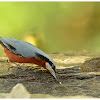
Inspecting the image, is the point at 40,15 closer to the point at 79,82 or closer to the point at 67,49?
the point at 67,49

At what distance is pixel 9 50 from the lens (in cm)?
116

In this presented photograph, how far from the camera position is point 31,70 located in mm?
1164

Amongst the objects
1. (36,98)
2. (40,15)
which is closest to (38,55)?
(36,98)

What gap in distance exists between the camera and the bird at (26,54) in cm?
110

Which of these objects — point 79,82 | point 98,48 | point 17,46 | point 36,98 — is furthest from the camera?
point 98,48

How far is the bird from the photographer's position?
1.10 metres

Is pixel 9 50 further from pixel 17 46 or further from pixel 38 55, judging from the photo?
pixel 38 55

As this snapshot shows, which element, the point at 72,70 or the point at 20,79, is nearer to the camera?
the point at 20,79

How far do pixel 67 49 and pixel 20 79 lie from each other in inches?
41.0

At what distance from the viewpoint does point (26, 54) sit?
1.11m

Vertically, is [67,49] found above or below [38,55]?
above

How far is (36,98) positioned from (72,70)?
1.40ft

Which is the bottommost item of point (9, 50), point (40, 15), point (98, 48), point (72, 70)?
point (72, 70)

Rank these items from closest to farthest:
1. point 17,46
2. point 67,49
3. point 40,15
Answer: point 17,46, point 40,15, point 67,49
